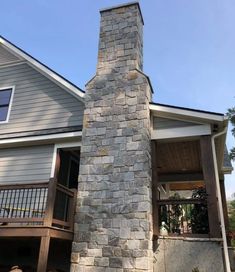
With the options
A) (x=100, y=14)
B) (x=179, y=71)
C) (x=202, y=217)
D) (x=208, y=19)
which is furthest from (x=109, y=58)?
(x=179, y=71)

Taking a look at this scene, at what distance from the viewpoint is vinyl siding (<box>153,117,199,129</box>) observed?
23.7 feet

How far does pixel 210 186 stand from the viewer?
20.9 feet

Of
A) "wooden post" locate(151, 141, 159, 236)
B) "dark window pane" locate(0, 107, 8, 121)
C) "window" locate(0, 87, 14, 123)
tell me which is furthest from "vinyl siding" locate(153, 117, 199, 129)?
"dark window pane" locate(0, 107, 8, 121)

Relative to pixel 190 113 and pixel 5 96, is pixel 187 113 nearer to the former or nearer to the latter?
pixel 190 113

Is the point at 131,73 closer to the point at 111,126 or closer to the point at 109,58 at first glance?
the point at 109,58

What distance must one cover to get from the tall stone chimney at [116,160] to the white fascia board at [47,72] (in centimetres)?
57

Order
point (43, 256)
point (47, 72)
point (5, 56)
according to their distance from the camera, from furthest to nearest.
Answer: point (5, 56) → point (47, 72) → point (43, 256)

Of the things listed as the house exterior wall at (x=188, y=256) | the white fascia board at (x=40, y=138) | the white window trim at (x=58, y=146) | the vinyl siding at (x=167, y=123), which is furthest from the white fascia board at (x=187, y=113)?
the house exterior wall at (x=188, y=256)

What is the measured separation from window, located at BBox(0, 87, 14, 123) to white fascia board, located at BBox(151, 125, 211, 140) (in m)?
4.93

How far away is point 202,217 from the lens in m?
6.48

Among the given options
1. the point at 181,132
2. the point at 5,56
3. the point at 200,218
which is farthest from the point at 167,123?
the point at 5,56

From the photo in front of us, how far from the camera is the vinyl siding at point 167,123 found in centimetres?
721

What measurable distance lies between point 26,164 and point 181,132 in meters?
4.41

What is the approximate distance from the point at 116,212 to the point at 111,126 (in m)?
2.20
